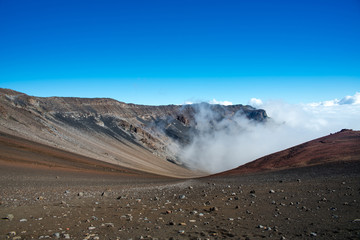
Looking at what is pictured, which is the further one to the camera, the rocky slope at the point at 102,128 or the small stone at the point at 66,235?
the rocky slope at the point at 102,128

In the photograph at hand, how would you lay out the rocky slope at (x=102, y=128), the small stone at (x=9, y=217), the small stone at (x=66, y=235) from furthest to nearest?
the rocky slope at (x=102, y=128) < the small stone at (x=9, y=217) < the small stone at (x=66, y=235)

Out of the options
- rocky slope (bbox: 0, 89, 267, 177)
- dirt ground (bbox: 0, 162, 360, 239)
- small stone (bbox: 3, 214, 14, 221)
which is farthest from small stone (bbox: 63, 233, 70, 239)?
rocky slope (bbox: 0, 89, 267, 177)

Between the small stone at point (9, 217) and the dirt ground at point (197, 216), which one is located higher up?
the dirt ground at point (197, 216)

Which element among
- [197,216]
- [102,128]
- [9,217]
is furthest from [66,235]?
[102,128]

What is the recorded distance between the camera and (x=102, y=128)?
94.5 meters

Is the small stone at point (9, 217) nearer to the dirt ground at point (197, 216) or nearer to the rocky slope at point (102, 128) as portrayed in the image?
the dirt ground at point (197, 216)

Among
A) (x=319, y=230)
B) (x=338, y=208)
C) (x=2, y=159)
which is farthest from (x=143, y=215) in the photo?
(x=2, y=159)

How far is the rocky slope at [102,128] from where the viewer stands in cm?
5809

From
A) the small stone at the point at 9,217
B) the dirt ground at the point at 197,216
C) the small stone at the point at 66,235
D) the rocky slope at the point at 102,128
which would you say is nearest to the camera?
the small stone at the point at 66,235

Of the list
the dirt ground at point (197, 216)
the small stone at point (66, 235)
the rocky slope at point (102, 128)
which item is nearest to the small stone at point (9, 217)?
the dirt ground at point (197, 216)

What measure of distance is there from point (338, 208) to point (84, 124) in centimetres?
9107

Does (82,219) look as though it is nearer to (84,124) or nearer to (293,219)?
(293,219)

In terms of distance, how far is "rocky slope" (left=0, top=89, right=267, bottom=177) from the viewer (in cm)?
5809

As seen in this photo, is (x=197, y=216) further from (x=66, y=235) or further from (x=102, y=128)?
(x=102, y=128)
